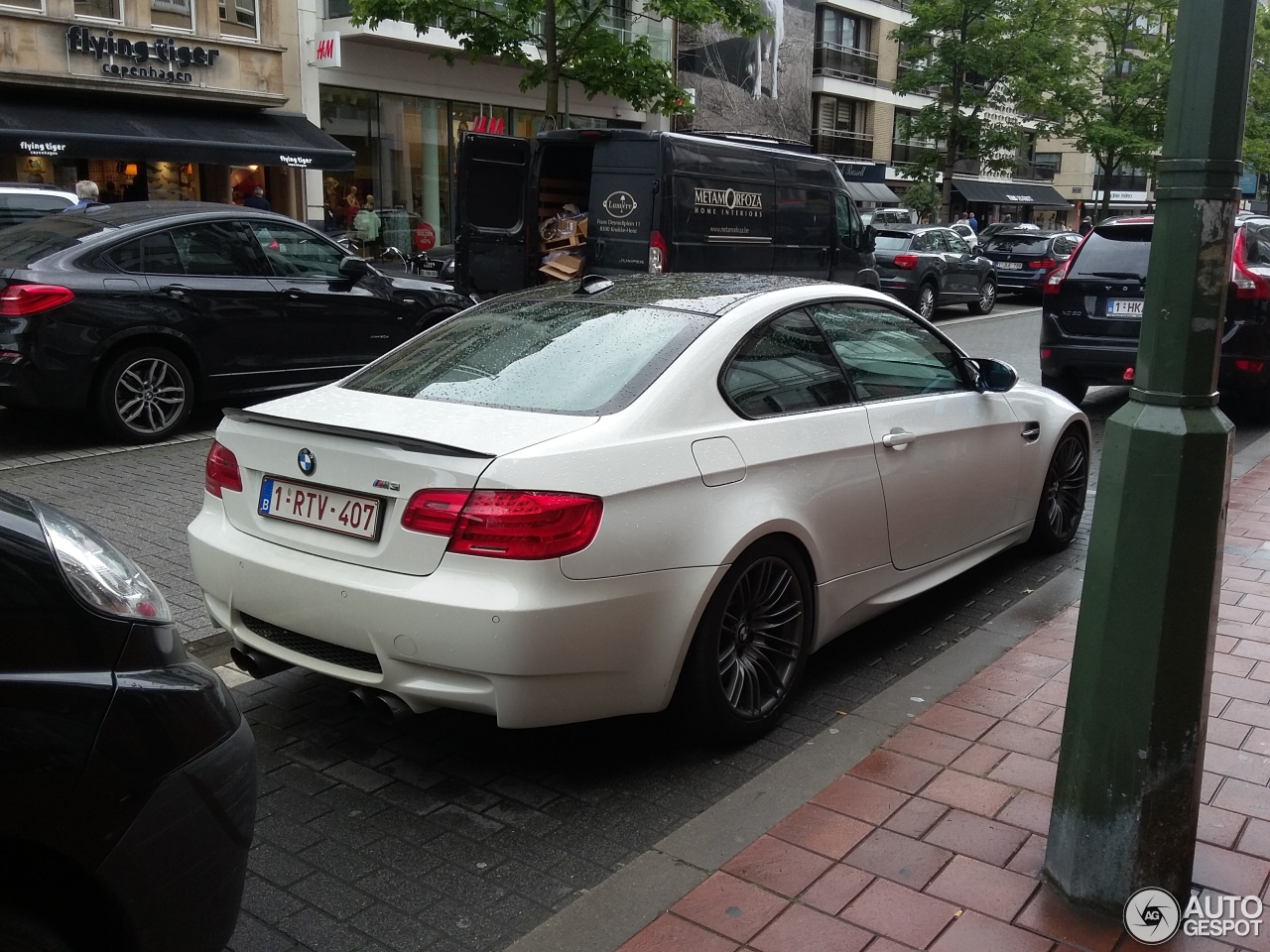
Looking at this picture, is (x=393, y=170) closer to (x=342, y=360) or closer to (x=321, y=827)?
(x=342, y=360)

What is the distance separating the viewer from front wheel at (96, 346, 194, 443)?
8570 mm

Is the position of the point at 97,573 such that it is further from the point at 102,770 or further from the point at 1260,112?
the point at 1260,112

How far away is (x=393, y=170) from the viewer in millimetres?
25094

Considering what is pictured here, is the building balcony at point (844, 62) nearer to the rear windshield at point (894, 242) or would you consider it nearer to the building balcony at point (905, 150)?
Result: the building balcony at point (905, 150)

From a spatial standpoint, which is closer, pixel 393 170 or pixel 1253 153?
pixel 393 170

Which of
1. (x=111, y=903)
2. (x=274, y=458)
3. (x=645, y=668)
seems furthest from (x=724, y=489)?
(x=111, y=903)

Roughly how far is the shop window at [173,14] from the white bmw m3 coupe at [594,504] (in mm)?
18664

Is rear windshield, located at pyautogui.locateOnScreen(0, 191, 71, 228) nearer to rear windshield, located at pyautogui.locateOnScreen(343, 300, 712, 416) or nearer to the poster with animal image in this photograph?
rear windshield, located at pyautogui.locateOnScreen(343, 300, 712, 416)

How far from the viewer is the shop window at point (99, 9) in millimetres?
19688

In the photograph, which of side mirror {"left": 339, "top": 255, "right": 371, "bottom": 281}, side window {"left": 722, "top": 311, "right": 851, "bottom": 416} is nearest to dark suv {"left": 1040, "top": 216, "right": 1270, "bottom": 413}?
side mirror {"left": 339, "top": 255, "right": 371, "bottom": 281}

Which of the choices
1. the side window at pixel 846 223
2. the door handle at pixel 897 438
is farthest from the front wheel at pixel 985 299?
the door handle at pixel 897 438

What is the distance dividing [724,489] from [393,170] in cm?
2270

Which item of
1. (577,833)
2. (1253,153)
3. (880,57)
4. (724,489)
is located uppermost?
(880,57)

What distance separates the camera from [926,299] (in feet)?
65.2
